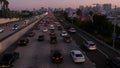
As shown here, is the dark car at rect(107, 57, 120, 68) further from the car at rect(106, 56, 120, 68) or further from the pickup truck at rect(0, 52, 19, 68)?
the pickup truck at rect(0, 52, 19, 68)

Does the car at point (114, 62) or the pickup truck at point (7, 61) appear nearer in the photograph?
the car at point (114, 62)

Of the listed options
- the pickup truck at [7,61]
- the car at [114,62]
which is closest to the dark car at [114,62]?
the car at [114,62]

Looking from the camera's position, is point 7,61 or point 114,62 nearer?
point 114,62

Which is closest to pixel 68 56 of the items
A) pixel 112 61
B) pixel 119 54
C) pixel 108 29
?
pixel 119 54

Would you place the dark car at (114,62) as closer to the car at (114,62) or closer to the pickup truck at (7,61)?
the car at (114,62)

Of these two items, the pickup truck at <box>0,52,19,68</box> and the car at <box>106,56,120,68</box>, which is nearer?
the car at <box>106,56,120,68</box>

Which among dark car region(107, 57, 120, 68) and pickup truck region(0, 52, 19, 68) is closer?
dark car region(107, 57, 120, 68)

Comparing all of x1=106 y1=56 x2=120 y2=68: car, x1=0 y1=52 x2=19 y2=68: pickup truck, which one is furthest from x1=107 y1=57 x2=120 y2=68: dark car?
x1=0 y1=52 x2=19 y2=68: pickup truck

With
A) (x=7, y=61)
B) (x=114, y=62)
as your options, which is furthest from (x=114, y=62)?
(x=7, y=61)

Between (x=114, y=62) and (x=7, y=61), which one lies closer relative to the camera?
(x=114, y=62)

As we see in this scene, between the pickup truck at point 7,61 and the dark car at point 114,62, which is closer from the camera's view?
the dark car at point 114,62

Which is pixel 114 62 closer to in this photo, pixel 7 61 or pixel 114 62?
pixel 114 62

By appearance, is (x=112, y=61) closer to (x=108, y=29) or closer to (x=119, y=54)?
(x=119, y=54)
